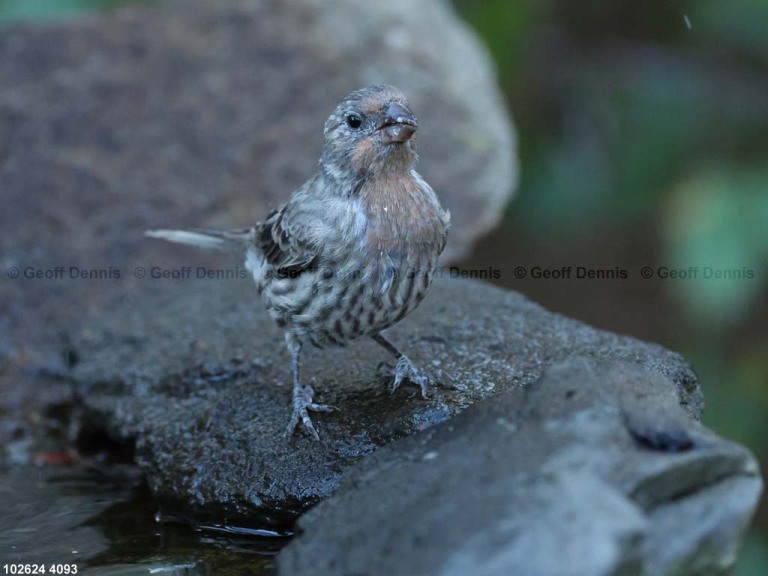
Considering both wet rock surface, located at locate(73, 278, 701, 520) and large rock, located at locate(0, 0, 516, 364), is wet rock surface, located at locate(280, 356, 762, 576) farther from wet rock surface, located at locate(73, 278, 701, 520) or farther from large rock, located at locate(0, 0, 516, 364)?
large rock, located at locate(0, 0, 516, 364)

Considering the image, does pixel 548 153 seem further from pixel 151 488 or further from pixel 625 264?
pixel 151 488

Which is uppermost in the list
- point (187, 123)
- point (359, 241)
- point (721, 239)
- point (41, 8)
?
point (41, 8)

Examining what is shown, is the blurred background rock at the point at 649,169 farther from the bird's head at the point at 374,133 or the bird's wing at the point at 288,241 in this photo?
the bird's wing at the point at 288,241

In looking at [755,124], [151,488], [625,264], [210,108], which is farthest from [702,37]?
[151,488]

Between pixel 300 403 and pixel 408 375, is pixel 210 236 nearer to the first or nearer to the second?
pixel 300 403

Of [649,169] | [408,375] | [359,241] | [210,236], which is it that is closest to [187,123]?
[210,236]

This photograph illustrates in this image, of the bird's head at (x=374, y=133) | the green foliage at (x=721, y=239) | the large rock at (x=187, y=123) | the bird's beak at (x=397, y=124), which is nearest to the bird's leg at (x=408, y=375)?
the bird's head at (x=374, y=133)
